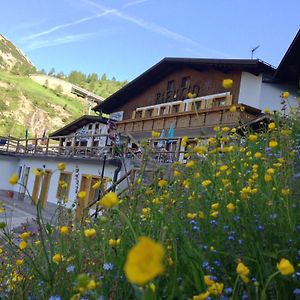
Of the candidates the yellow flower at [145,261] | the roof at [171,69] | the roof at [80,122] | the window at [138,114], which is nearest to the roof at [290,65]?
the roof at [171,69]

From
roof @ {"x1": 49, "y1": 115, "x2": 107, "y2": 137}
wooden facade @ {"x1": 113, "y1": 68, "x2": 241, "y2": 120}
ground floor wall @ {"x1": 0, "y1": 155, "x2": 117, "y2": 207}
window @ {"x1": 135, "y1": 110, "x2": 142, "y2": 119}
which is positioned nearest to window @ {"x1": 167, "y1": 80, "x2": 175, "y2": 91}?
wooden facade @ {"x1": 113, "y1": 68, "x2": 241, "y2": 120}

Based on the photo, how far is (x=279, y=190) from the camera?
2.46 m

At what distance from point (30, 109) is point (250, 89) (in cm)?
6945

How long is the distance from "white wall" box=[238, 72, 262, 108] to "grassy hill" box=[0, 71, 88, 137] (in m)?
58.1

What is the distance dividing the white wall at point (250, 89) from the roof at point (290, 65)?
0.88m

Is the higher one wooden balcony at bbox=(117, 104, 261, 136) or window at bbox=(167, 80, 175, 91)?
window at bbox=(167, 80, 175, 91)

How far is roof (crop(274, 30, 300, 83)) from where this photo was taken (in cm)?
1489

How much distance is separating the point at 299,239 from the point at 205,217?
55cm

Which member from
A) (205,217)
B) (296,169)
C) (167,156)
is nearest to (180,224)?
(205,217)

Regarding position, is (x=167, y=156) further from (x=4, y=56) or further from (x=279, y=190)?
(x=4, y=56)

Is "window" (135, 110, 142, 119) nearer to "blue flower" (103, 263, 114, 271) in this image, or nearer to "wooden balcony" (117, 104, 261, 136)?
"wooden balcony" (117, 104, 261, 136)

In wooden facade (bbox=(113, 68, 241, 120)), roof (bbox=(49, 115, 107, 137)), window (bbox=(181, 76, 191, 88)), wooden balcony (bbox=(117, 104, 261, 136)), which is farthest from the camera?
roof (bbox=(49, 115, 107, 137))

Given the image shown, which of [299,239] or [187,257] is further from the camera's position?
[299,239]

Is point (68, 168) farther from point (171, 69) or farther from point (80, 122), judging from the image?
point (80, 122)
